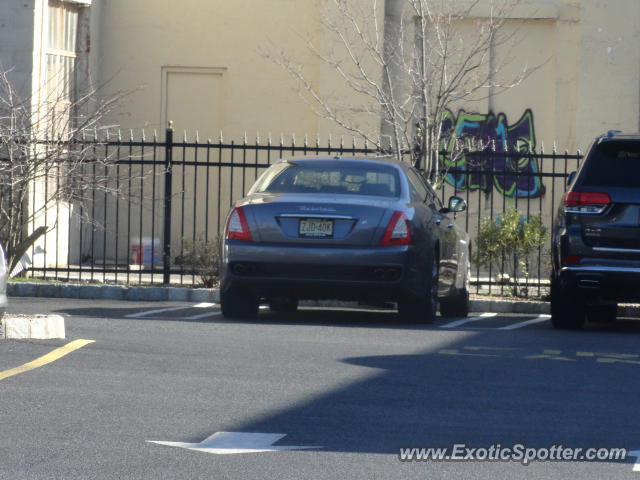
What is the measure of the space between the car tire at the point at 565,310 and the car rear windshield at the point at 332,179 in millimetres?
1665

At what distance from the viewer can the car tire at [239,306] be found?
1263 cm

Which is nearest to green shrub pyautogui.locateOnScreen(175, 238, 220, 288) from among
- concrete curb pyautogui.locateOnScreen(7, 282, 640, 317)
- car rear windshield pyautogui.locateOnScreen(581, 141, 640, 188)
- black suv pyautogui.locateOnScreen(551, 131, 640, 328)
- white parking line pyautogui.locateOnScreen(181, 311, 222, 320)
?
concrete curb pyautogui.locateOnScreen(7, 282, 640, 317)

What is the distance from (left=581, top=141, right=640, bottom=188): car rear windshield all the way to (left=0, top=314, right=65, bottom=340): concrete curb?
4.57 metres

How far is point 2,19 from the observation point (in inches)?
741

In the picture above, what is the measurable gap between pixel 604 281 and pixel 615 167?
0.97 meters

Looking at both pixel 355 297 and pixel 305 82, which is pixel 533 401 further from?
pixel 305 82

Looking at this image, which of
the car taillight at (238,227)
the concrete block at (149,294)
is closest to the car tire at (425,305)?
the car taillight at (238,227)

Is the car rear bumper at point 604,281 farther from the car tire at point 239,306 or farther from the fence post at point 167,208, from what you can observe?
the fence post at point 167,208

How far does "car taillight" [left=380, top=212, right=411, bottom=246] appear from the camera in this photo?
11977 millimetres

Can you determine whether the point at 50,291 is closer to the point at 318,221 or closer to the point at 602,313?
the point at 318,221

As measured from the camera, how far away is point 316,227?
1197cm

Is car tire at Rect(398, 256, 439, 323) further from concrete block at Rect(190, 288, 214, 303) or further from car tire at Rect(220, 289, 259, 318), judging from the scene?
concrete block at Rect(190, 288, 214, 303)

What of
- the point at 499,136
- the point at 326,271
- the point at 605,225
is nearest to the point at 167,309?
the point at 326,271

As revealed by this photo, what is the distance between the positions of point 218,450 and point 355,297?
5.60m
